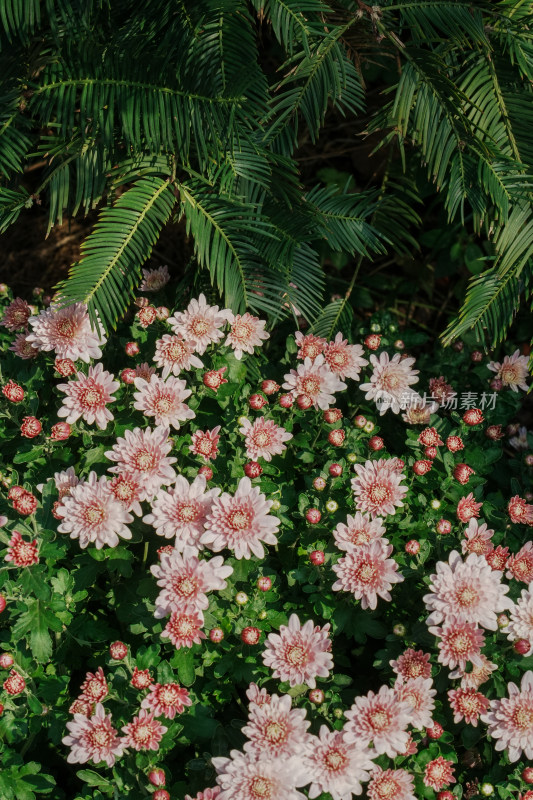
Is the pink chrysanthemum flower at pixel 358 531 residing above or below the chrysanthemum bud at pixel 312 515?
below

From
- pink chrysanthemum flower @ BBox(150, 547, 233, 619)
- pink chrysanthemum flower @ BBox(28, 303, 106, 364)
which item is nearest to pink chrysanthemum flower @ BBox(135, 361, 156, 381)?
pink chrysanthemum flower @ BBox(28, 303, 106, 364)

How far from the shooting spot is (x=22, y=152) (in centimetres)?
235

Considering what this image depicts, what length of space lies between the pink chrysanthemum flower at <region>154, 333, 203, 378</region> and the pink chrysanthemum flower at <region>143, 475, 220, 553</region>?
16.4 inches

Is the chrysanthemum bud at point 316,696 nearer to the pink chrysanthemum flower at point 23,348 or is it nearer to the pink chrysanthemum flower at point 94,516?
the pink chrysanthemum flower at point 94,516

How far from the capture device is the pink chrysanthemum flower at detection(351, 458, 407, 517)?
6.63ft

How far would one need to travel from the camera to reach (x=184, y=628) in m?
1.76

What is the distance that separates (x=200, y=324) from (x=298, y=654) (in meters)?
1.04

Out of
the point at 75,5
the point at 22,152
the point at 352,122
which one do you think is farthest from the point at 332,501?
the point at 352,122

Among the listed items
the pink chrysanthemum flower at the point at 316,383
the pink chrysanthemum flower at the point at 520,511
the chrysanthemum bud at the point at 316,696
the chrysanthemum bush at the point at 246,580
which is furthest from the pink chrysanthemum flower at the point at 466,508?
the chrysanthemum bud at the point at 316,696

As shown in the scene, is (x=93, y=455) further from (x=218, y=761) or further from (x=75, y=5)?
(x=75, y=5)

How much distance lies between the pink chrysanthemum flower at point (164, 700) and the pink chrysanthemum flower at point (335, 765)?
343 millimetres

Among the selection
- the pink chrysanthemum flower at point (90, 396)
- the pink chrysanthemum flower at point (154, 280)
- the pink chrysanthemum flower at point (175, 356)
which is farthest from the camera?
the pink chrysanthemum flower at point (154, 280)

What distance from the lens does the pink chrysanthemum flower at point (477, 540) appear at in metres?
1.96

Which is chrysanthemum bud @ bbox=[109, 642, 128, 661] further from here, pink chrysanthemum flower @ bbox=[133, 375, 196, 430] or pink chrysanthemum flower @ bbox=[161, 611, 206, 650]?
pink chrysanthemum flower @ bbox=[133, 375, 196, 430]
